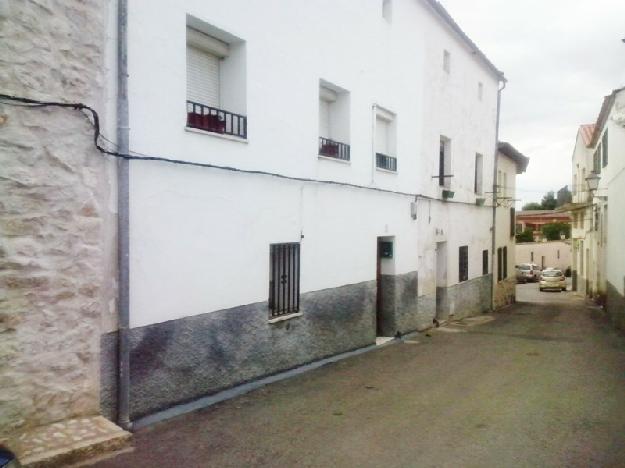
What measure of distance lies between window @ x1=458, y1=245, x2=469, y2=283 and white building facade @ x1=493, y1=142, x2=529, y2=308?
3809 millimetres

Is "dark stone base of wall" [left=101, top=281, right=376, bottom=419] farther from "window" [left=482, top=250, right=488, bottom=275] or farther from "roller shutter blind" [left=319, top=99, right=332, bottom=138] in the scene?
"window" [left=482, top=250, right=488, bottom=275]

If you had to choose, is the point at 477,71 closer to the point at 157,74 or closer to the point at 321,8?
the point at 321,8

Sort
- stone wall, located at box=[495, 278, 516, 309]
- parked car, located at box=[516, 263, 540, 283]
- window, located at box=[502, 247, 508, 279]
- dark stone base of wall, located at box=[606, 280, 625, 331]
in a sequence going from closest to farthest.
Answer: dark stone base of wall, located at box=[606, 280, 625, 331]
stone wall, located at box=[495, 278, 516, 309]
window, located at box=[502, 247, 508, 279]
parked car, located at box=[516, 263, 540, 283]

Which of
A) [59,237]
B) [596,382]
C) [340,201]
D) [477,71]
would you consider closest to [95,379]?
[59,237]

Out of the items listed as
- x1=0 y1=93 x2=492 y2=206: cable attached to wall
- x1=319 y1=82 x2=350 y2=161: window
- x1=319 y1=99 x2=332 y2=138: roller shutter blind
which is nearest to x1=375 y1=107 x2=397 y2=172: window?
x1=319 y1=82 x2=350 y2=161: window

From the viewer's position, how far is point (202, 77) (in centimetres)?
700

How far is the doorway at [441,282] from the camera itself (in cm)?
1483

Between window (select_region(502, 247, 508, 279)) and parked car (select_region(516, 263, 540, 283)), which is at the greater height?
window (select_region(502, 247, 508, 279))

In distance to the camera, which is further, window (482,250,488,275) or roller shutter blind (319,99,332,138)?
window (482,250,488,275)

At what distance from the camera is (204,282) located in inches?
258

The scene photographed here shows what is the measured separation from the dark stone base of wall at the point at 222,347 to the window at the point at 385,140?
303 cm

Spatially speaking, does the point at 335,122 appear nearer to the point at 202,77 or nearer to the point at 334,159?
the point at 334,159

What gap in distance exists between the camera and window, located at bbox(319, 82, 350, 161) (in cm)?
949

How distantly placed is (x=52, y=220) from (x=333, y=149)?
558cm
